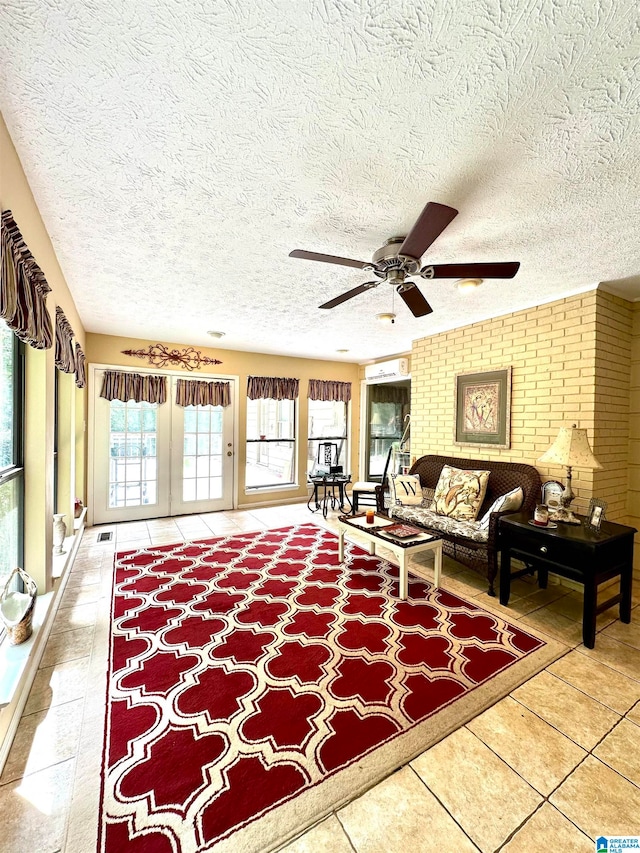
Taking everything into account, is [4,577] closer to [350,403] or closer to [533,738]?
[533,738]

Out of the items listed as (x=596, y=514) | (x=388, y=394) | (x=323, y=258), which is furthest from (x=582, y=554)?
(x=388, y=394)

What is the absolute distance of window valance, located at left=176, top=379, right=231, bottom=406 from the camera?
5340mm

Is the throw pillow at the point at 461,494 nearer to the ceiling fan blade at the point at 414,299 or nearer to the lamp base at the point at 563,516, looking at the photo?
the lamp base at the point at 563,516

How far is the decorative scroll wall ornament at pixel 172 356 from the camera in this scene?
516cm

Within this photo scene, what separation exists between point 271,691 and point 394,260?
2.45m

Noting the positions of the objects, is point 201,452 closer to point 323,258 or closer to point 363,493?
point 363,493

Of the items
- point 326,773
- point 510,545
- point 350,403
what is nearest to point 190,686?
point 326,773

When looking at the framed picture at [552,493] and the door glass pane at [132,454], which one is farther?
the door glass pane at [132,454]

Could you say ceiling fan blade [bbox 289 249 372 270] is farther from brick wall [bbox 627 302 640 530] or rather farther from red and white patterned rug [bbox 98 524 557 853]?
brick wall [bbox 627 302 640 530]

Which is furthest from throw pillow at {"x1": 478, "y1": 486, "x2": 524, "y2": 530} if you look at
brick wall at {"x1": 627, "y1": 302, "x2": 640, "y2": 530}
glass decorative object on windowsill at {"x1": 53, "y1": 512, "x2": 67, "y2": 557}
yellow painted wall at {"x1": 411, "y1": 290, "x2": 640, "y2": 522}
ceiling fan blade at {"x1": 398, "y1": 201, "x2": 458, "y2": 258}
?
glass decorative object on windowsill at {"x1": 53, "y1": 512, "x2": 67, "y2": 557}

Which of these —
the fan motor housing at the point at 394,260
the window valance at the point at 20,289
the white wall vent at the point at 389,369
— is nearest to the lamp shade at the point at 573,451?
the fan motor housing at the point at 394,260

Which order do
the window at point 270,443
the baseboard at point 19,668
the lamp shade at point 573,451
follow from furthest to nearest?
the window at point 270,443
the lamp shade at point 573,451
the baseboard at point 19,668

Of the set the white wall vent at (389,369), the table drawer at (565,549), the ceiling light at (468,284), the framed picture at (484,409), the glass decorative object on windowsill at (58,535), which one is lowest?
the glass decorative object on windowsill at (58,535)

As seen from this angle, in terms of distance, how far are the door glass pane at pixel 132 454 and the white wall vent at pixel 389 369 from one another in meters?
3.56
